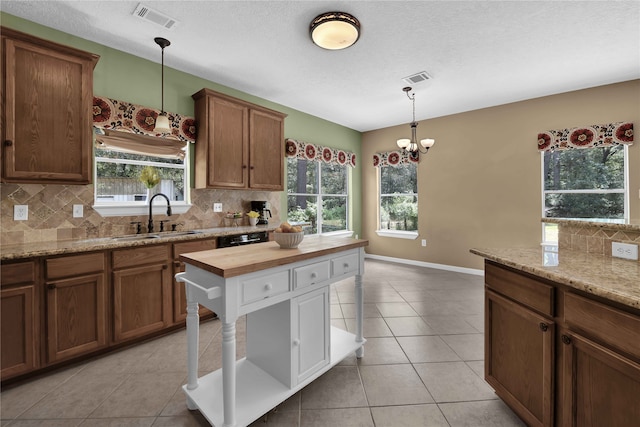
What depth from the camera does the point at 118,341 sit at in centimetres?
→ 234

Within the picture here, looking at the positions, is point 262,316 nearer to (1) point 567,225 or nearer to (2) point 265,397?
(2) point 265,397

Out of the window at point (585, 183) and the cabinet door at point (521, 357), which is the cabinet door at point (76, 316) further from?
the window at point (585, 183)

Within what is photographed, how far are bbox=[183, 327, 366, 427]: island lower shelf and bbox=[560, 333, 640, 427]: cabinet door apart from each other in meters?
1.25

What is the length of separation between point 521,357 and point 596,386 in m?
0.38

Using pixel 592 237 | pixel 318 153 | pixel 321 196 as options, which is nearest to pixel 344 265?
pixel 592 237

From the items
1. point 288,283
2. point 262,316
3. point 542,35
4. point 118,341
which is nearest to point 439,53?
point 542,35

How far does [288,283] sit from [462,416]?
50.2 inches

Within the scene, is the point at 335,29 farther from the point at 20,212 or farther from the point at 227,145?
the point at 20,212

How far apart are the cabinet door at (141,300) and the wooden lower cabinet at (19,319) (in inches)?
18.4

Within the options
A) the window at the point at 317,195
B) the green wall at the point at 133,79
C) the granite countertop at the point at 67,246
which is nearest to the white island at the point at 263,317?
the granite countertop at the point at 67,246

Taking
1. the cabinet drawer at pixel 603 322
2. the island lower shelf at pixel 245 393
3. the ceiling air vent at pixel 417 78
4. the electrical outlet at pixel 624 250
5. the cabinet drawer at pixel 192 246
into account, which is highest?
the ceiling air vent at pixel 417 78

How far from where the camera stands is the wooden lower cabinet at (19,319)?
186 centimetres

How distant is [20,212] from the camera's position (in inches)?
90.6

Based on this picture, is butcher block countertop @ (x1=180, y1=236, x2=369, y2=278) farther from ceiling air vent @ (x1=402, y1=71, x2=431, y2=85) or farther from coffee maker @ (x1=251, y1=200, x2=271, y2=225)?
ceiling air vent @ (x1=402, y1=71, x2=431, y2=85)
